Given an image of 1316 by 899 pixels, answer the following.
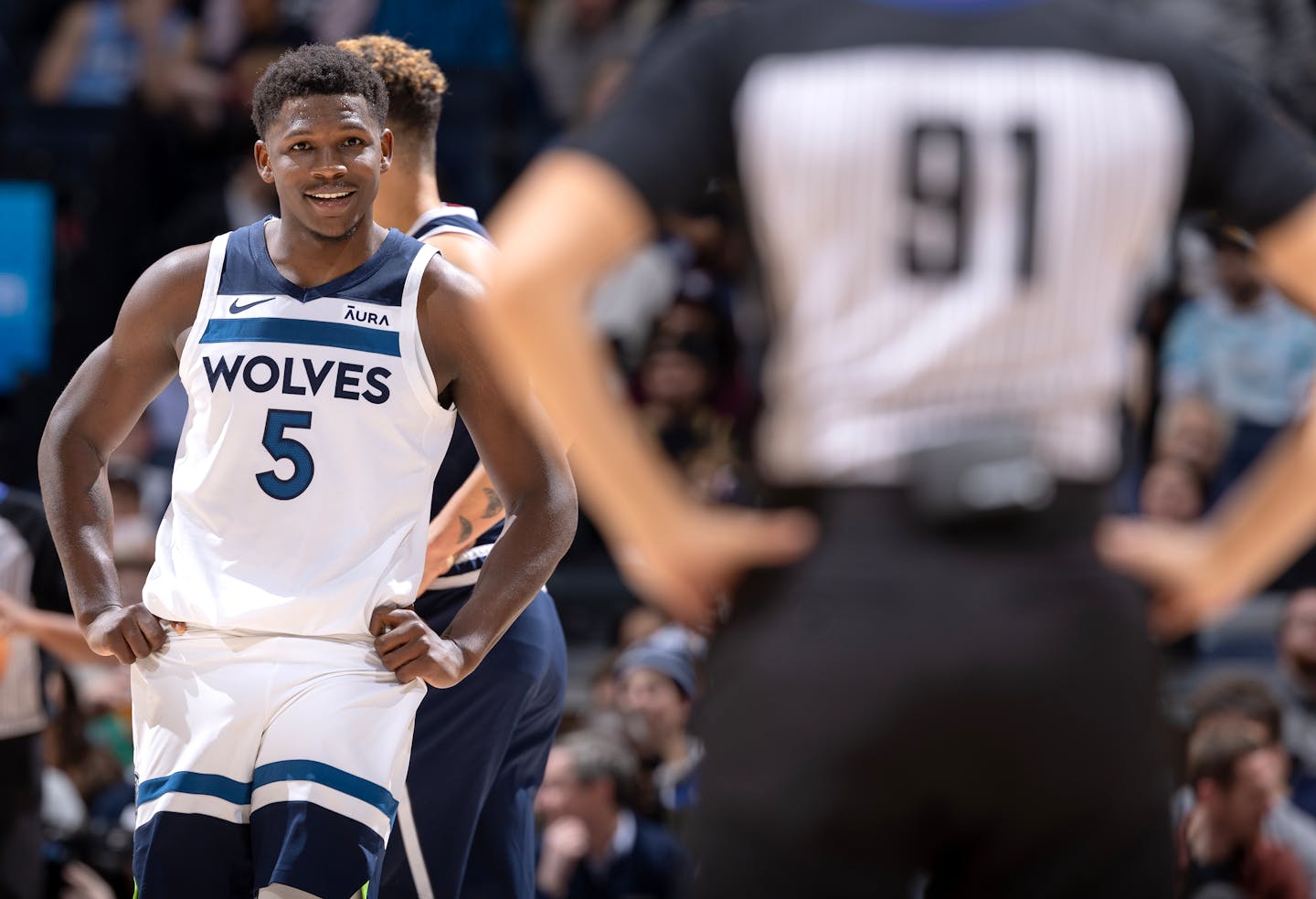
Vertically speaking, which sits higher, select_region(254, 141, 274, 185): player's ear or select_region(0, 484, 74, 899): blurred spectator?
select_region(254, 141, 274, 185): player's ear

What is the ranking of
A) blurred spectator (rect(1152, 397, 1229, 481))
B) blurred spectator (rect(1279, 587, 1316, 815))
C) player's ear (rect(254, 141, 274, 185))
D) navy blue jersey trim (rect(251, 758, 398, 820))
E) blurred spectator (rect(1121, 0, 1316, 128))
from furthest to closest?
blurred spectator (rect(1121, 0, 1316, 128)) → blurred spectator (rect(1152, 397, 1229, 481)) → blurred spectator (rect(1279, 587, 1316, 815)) → player's ear (rect(254, 141, 274, 185)) → navy blue jersey trim (rect(251, 758, 398, 820))

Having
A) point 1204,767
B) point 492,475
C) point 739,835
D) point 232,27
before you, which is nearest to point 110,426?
point 492,475

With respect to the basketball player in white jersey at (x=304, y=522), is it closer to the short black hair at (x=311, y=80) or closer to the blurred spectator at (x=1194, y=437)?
the short black hair at (x=311, y=80)

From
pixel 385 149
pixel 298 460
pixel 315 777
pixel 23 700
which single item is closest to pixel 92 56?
pixel 23 700

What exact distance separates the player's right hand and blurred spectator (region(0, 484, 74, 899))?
6.34 ft

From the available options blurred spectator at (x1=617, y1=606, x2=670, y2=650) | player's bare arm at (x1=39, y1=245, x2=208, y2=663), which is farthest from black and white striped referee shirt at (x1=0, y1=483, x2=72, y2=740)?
blurred spectator at (x1=617, y1=606, x2=670, y2=650)

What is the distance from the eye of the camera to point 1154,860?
6.70 ft

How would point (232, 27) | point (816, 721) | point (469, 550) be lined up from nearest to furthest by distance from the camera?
1. point (816, 721)
2. point (469, 550)
3. point (232, 27)

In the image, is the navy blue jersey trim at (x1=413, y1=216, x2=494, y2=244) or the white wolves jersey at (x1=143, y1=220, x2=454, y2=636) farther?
the navy blue jersey trim at (x1=413, y1=216, x2=494, y2=244)

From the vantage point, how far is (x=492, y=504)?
160 inches

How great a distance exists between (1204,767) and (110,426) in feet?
12.8

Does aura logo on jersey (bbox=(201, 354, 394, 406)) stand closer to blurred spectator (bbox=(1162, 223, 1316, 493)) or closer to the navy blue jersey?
the navy blue jersey

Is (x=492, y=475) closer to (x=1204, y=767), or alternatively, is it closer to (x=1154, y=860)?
(x=1154, y=860)

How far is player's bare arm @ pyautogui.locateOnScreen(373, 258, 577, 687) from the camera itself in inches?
142
